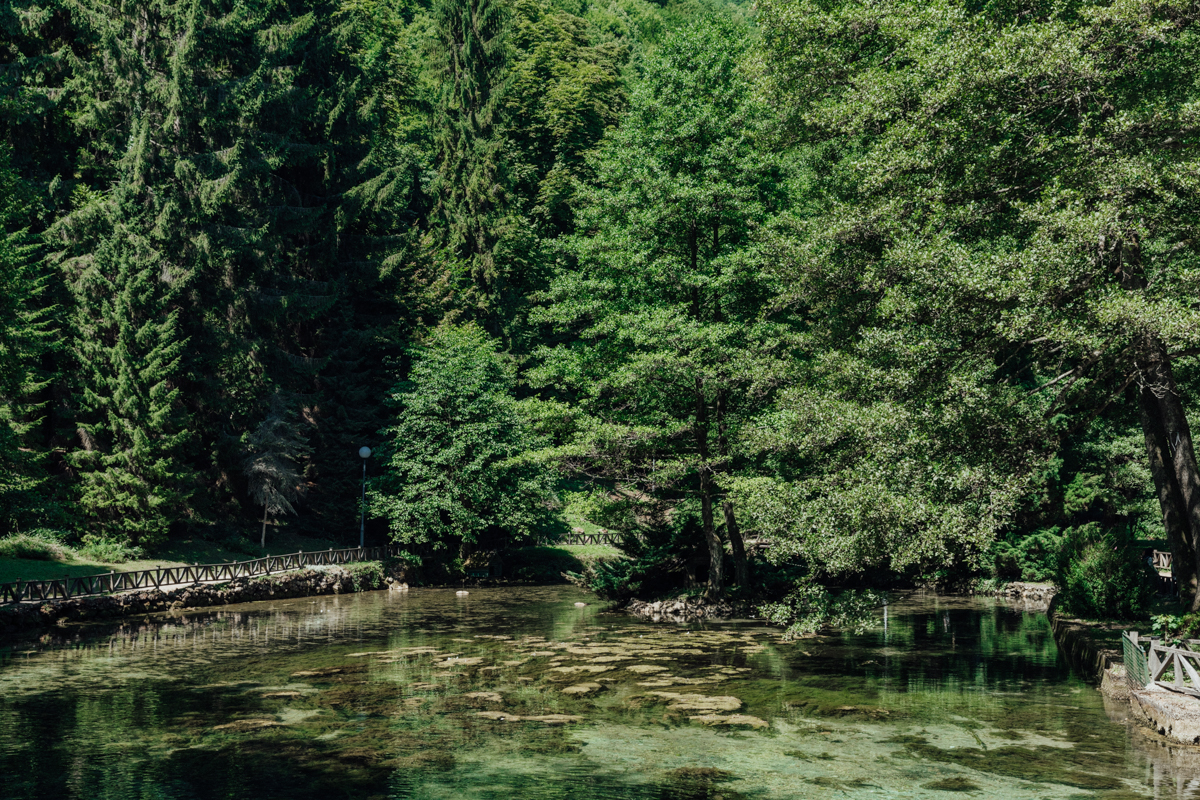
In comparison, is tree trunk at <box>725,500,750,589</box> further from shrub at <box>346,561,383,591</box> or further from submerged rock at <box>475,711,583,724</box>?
shrub at <box>346,561,383,591</box>

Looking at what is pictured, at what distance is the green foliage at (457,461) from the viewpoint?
40031mm

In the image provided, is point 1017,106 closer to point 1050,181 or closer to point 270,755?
point 1050,181

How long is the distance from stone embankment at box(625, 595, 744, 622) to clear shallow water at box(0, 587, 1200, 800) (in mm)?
2916

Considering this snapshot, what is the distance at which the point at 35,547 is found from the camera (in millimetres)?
30359

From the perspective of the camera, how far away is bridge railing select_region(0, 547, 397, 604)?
84.9 ft

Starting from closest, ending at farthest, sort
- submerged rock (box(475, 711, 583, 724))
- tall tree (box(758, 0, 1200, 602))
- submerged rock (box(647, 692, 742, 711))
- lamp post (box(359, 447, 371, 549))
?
tall tree (box(758, 0, 1200, 602))
submerged rock (box(475, 711, 583, 724))
submerged rock (box(647, 692, 742, 711))
lamp post (box(359, 447, 371, 549))

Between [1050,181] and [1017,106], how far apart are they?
1596 mm

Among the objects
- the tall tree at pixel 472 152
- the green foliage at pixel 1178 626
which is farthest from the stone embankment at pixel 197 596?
the green foliage at pixel 1178 626

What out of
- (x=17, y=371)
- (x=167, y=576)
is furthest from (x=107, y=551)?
(x=17, y=371)

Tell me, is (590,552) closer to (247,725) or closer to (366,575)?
(366,575)

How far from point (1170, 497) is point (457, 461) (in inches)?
1146

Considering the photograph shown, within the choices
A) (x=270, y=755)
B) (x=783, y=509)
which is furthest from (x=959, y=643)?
(x=270, y=755)

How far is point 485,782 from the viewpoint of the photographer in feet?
38.5

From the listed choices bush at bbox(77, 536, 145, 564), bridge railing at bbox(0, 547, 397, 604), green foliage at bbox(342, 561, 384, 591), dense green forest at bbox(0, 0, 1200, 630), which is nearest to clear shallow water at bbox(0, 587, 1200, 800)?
bridge railing at bbox(0, 547, 397, 604)
